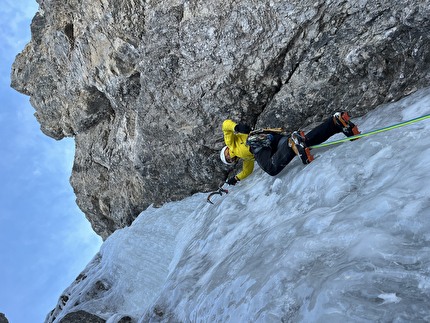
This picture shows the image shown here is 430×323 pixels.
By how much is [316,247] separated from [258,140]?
347cm

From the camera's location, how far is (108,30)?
418 inches

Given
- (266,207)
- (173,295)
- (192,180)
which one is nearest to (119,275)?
(192,180)

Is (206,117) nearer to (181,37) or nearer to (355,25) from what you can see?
(181,37)

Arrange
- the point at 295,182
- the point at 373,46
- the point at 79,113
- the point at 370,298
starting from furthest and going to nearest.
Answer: the point at 79,113, the point at 373,46, the point at 295,182, the point at 370,298

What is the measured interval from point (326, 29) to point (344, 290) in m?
5.56

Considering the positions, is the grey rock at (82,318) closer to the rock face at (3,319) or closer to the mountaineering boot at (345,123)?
the rock face at (3,319)

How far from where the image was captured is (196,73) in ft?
28.2

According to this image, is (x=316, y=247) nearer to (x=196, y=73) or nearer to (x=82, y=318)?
(x=82, y=318)

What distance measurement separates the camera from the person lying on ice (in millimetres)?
5883

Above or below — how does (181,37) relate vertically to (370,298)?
above

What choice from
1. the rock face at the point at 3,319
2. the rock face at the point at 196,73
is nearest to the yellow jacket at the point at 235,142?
the rock face at the point at 196,73

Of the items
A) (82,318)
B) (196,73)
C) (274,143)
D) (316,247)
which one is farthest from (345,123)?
(82,318)

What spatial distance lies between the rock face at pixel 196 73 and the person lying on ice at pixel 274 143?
108cm

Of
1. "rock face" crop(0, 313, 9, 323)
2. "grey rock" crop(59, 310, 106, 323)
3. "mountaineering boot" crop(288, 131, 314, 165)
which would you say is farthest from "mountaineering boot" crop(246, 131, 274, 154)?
"rock face" crop(0, 313, 9, 323)
